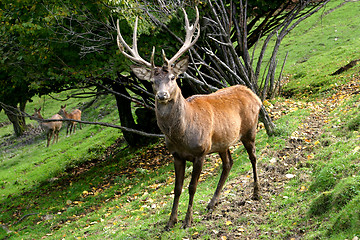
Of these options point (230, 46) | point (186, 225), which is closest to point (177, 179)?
point (186, 225)

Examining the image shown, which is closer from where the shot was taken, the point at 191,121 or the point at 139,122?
the point at 191,121

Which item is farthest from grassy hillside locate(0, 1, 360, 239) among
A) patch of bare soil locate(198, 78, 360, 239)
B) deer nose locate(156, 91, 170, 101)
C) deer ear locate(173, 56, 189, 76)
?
deer ear locate(173, 56, 189, 76)

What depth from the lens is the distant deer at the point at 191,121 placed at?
647 centimetres

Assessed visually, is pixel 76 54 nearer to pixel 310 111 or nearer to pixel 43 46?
pixel 43 46

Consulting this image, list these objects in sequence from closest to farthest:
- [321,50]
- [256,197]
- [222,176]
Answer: [256,197], [222,176], [321,50]

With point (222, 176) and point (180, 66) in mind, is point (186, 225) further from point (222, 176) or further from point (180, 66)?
point (180, 66)

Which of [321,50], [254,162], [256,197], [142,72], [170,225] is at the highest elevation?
[142,72]

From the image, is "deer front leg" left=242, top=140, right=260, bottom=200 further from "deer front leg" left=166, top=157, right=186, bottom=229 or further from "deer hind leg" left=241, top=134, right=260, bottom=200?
"deer front leg" left=166, top=157, right=186, bottom=229

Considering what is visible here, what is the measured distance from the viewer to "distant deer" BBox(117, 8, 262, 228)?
6.47 metres

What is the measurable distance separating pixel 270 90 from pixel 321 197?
34.8 feet

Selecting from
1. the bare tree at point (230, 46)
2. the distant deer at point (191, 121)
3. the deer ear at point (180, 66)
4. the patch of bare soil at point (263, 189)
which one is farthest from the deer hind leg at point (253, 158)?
the bare tree at point (230, 46)

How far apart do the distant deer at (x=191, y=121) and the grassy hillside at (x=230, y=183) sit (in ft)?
2.36

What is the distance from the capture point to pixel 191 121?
265 inches

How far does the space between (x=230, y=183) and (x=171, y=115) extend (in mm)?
2974
